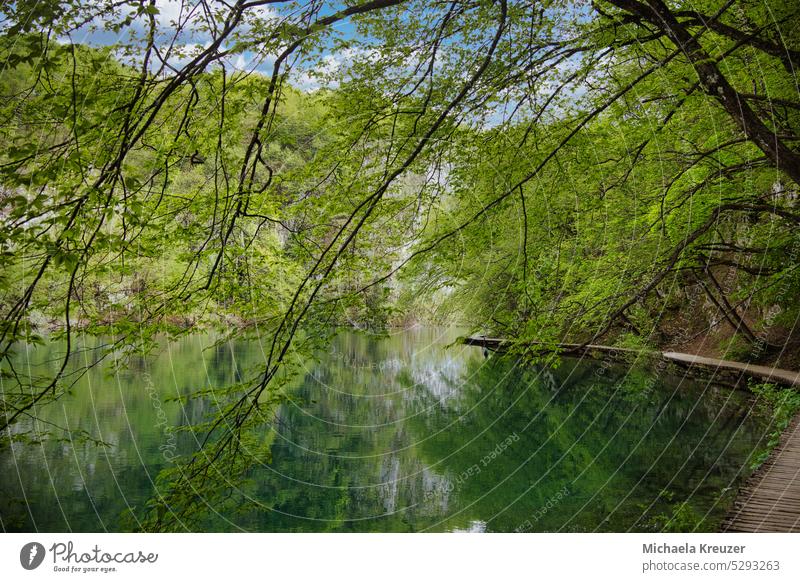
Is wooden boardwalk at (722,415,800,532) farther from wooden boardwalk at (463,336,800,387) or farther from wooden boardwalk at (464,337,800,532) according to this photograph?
wooden boardwalk at (463,336,800,387)

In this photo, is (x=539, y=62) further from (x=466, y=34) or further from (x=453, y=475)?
(x=453, y=475)

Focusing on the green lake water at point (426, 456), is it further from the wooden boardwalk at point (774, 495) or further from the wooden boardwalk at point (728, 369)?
the wooden boardwalk at point (774, 495)

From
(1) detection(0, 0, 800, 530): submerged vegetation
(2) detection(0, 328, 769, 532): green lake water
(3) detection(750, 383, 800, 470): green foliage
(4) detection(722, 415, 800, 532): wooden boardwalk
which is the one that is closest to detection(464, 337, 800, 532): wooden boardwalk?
(4) detection(722, 415, 800, 532): wooden boardwalk

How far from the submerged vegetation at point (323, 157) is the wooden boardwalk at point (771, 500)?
4.66 ft

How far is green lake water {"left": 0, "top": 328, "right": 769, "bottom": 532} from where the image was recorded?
19.7 feet

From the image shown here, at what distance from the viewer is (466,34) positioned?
468 cm

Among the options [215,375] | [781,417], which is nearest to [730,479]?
[781,417]

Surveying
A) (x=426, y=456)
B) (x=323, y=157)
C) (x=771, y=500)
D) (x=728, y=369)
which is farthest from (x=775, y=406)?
(x=323, y=157)

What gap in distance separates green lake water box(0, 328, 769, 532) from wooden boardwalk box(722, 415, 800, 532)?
2.80 feet

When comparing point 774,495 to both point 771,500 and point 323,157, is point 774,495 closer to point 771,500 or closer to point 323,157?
point 771,500

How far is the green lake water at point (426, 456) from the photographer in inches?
237

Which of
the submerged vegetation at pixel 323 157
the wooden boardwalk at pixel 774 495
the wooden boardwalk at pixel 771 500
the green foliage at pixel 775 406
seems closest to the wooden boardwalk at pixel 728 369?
the green foliage at pixel 775 406

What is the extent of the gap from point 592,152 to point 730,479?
3.51 metres

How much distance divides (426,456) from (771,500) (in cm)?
523
